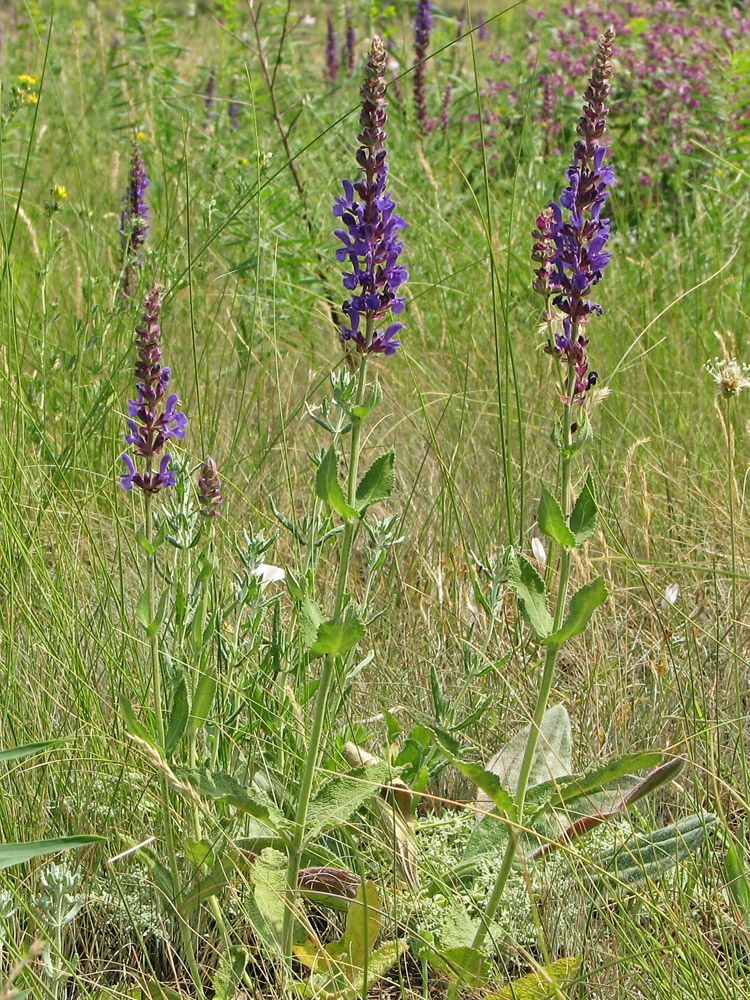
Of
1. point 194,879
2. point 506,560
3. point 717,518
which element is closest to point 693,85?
point 717,518

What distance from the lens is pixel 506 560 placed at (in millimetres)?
1807

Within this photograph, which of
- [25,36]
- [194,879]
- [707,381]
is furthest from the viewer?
[25,36]

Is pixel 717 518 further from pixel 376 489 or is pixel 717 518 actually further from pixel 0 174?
pixel 0 174

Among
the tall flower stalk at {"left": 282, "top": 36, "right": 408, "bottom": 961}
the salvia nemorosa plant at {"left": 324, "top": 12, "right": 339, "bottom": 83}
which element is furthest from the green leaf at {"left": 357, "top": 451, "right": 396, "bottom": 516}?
the salvia nemorosa plant at {"left": 324, "top": 12, "right": 339, "bottom": 83}

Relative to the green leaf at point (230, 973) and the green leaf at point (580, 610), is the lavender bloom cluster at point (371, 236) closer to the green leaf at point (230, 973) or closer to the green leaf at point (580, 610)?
the green leaf at point (580, 610)

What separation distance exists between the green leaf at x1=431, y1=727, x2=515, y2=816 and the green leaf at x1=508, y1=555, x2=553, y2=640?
19cm

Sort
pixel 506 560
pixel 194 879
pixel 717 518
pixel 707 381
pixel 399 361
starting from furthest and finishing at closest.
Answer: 1. pixel 399 361
2. pixel 707 381
3. pixel 717 518
4. pixel 506 560
5. pixel 194 879

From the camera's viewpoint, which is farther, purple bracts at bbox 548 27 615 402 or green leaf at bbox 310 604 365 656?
purple bracts at bbox 548 27 615 402

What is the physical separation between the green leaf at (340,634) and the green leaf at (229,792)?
25 cm

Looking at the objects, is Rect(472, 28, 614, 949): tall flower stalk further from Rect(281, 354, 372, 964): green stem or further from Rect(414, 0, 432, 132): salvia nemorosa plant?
Rect(414, 0, 432, 132): salvia nemorosa plant

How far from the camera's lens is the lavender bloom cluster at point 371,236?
1.51m

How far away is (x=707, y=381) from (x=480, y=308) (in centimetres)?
80

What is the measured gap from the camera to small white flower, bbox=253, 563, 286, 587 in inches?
70.7

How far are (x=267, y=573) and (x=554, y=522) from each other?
2.21 feet
